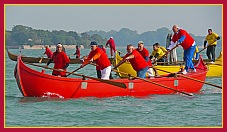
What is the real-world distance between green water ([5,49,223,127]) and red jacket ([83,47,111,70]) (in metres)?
1.01

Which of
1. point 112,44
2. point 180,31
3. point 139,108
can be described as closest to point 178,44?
point 180,31

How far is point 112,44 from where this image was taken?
105 ft

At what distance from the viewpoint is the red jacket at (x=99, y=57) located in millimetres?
15883

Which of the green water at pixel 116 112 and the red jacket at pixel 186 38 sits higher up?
the red jacket at pixel 186 38

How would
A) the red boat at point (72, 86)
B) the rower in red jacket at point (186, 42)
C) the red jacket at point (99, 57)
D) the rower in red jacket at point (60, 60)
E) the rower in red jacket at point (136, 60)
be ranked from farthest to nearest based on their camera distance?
the rower in red jacket at point (186, 42), the rower in red jacket at point (60, 60), the rower in red jacket at point (136, 60), the red jacket at point (99, 57), the red boat at point (72, 86)

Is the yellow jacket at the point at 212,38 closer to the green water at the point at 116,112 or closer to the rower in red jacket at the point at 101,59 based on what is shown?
the green water at the point at 116,112

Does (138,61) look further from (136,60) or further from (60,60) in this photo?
(60,60)

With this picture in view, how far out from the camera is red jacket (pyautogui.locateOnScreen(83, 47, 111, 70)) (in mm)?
15883

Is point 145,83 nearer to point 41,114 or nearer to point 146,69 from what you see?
point 146,69

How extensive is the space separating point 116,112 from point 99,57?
239cm

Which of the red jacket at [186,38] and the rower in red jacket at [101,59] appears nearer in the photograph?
the rower in red jacket at [101,59]

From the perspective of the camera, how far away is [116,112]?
562 inches

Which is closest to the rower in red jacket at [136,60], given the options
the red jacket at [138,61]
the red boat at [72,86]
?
the red jacket at [138,61]

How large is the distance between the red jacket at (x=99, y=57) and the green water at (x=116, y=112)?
1010mm
